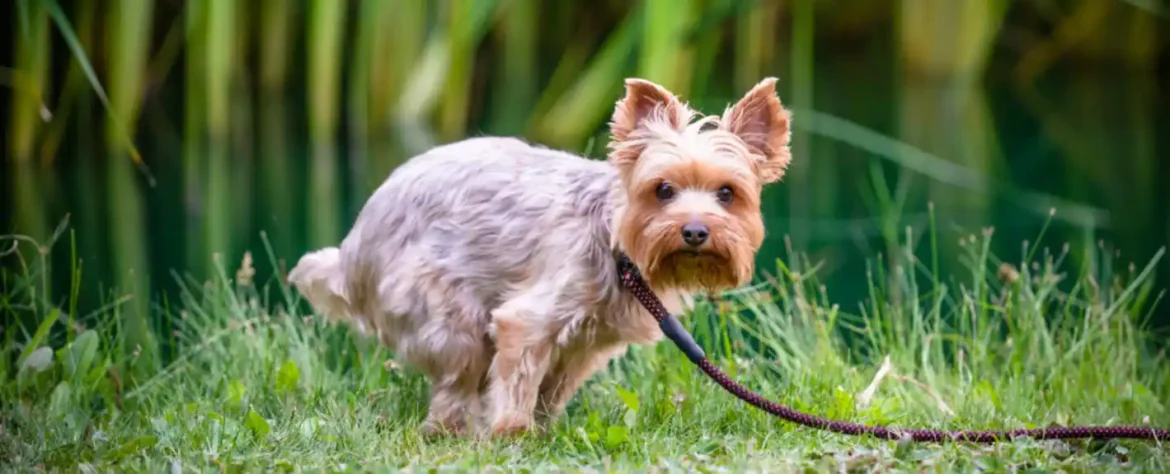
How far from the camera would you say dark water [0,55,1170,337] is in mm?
9359

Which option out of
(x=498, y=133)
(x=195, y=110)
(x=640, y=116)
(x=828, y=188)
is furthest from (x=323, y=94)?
(x=640, y=116)

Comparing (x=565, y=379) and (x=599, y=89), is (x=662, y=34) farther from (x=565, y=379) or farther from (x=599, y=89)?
(x=565, y=379)

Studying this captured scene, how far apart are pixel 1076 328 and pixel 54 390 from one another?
4091mm

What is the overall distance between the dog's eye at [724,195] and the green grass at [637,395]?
29.8 inches

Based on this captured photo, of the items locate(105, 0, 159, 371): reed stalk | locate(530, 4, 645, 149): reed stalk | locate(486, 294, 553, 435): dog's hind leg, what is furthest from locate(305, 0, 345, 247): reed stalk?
locate(486, 294, 553, 435): dog's hind leg

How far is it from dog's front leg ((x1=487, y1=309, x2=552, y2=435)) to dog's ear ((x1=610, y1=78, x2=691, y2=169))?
2.08 ft

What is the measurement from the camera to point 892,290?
22.5 ft

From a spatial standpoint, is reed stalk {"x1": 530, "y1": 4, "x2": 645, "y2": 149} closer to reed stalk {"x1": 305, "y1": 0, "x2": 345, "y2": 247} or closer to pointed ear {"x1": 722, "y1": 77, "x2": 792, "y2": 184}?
reed stalk {"x1": 305, "y1": 0, "x2": 345, "y2": 247}

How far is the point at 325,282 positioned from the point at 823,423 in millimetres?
1980

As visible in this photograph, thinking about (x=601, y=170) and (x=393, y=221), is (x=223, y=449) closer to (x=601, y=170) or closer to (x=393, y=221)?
(x=393, y=221)

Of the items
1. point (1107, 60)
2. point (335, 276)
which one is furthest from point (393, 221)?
point (1107, 60)

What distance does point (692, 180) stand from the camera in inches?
177

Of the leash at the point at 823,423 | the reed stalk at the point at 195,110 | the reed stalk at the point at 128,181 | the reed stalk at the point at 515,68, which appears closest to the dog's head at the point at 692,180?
the leash at the point at 823,423

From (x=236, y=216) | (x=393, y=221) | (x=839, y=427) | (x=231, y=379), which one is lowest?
(x=236, y=216)
